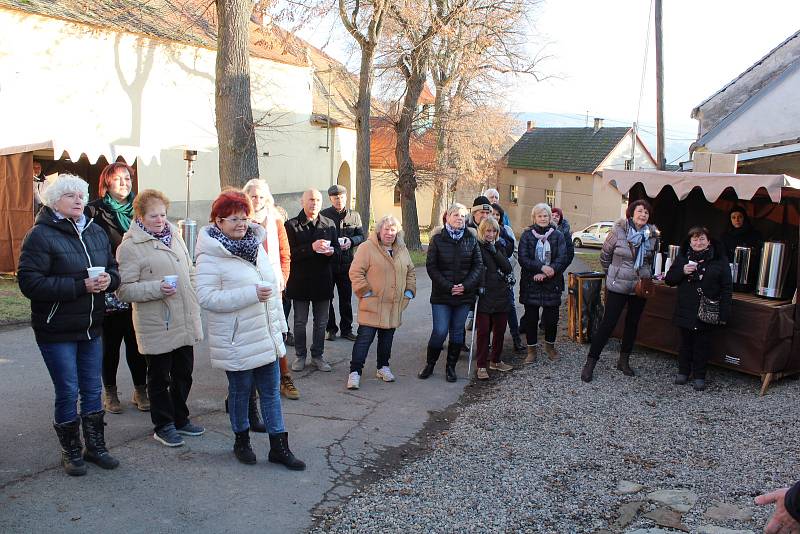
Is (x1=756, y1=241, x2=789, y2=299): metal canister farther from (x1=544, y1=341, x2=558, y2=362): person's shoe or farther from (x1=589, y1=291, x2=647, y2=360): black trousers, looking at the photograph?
(x1=544, y1=341, x2=558, y2=362): person's shoe

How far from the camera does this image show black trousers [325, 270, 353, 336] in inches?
336

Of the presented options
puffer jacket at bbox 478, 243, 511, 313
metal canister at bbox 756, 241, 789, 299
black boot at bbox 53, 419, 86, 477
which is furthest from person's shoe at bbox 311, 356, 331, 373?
metal canister at bbox 756, 241, 789, 299

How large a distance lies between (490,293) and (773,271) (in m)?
3.13

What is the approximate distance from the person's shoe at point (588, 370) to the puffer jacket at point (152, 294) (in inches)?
171

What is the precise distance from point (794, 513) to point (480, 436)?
3377mm

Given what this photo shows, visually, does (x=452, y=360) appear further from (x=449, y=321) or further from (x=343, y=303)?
(x=343, y=303)

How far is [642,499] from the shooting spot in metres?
4.70

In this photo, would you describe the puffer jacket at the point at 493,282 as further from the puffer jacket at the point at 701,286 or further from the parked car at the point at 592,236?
the parked car at the point at 592,236

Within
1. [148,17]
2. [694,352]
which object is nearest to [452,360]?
[694,352]

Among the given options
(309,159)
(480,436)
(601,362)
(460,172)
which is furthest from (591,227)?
(480,436)

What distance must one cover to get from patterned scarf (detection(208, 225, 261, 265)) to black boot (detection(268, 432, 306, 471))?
1247 millimetres

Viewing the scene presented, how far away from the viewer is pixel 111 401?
18.8 feet

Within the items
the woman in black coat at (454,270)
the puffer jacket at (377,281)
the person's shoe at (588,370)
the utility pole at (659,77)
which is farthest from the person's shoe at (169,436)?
the utility pole at (659,77)

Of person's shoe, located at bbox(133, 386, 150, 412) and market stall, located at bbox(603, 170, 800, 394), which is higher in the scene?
market stall, located at bbox(603, 170, 800, 394)
